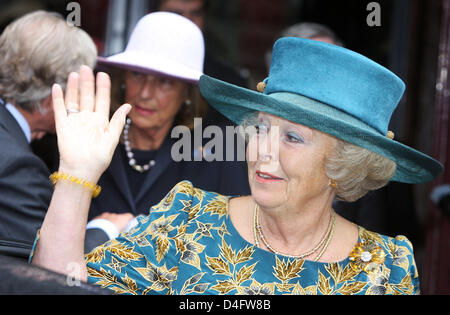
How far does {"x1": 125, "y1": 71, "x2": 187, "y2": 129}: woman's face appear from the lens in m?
3.02

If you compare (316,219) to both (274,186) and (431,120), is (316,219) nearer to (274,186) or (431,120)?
(274,186)

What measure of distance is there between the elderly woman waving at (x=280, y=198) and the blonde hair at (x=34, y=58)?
81cm

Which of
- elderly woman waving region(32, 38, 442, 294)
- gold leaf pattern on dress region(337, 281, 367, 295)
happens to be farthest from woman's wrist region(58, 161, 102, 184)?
gold leaf pattern on dress region(337, 281, 367, 295)

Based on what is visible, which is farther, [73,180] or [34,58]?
[34,58]

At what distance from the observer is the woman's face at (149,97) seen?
302 centimetres

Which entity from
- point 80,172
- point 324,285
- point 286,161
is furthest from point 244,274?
point 80,172

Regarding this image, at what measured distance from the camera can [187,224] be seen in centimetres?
210

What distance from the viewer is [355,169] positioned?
6.72 feet

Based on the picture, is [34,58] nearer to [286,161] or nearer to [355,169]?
[286,161]

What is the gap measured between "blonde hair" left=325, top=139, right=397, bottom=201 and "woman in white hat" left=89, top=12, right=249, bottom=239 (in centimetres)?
89

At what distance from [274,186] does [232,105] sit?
0.36 meters

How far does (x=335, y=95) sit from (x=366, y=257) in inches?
21.4

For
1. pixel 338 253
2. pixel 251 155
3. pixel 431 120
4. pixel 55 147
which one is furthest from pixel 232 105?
pixel 431 120

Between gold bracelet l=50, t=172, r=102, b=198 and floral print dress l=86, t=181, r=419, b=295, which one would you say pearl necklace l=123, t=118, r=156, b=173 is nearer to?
floral print dress l=86, t=181, r=419, b=295
